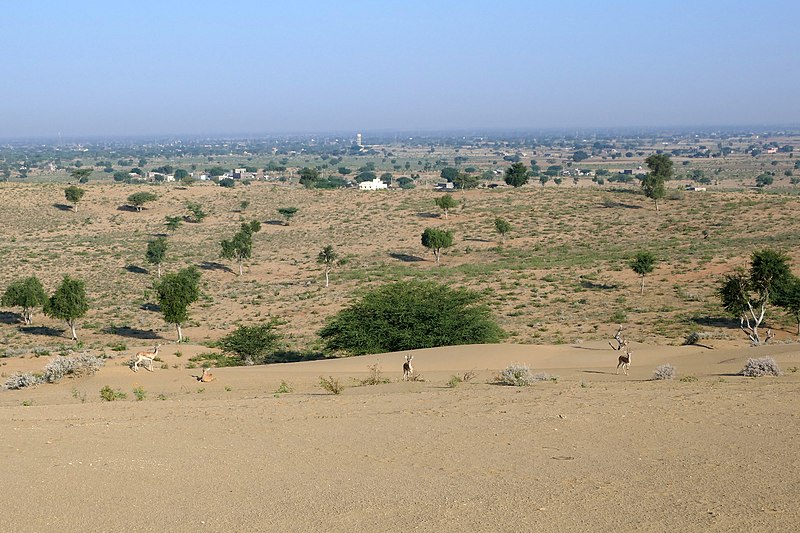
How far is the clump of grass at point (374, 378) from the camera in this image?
2133 centimetres

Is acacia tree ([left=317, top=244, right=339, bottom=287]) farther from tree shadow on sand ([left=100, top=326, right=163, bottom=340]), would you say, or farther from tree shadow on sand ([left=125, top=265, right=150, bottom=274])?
tree shadow on sand ([left=100, top=326, right=163, bottom=340])

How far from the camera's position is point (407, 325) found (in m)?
29.9

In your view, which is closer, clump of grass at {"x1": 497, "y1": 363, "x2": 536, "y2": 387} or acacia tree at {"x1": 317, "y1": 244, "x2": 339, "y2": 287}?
clump of grass at {"x1": 497, "y1": 363, "x2": 536, "y2": 387}

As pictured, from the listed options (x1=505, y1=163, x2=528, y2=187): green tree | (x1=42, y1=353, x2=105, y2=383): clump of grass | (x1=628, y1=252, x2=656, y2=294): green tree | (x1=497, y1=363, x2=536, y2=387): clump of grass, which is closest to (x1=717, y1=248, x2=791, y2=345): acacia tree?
(x1=628, y1=252, x2=656, y2=294): green tree

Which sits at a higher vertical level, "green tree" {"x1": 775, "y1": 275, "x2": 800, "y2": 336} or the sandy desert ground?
the sandy desert ground

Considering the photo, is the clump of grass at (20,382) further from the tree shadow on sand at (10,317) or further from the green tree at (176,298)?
the tree shadow on sand at (10,317)

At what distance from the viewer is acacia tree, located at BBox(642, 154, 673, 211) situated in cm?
7619

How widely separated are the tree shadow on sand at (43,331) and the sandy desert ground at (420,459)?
21.3 m

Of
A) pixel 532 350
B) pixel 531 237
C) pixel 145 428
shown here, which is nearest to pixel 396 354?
pixel 532 350

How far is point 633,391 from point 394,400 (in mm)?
5042

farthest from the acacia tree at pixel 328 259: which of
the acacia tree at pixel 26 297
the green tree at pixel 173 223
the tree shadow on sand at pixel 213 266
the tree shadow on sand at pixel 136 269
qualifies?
the green tree at pixel 173 223

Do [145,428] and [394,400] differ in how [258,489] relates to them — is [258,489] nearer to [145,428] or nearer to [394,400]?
[145,428]

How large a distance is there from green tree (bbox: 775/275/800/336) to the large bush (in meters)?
11.8

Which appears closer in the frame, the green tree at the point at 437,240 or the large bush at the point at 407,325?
the large bush at the point at 407,325
